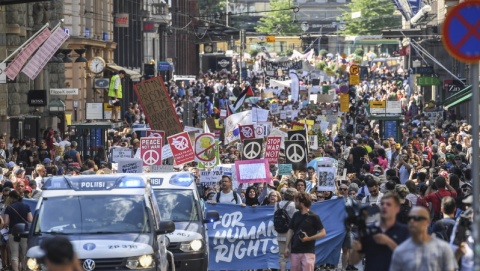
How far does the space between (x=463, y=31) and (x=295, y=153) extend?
18.9m

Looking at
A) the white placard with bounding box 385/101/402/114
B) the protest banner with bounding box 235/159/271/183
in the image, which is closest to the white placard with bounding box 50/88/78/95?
the white placard with bounding box 385/101/402/114

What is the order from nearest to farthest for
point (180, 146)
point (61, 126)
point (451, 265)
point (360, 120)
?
point (451, 265), point (180, 146), point (61, 126), point (360, 120)

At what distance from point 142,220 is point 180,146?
11.7 meters

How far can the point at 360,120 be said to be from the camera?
5153 cm

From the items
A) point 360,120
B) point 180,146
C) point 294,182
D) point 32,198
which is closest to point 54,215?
point 32,198

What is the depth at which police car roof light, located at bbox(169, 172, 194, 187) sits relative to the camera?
66.9 feet

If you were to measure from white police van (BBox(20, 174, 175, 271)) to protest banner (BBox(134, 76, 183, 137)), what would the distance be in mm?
15991

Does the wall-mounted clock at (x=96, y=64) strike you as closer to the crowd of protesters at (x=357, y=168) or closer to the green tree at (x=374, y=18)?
the crowd of protesters at (x=357, y=168)

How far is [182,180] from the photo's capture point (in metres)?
20.4

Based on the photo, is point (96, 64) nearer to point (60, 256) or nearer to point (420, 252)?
point (420, 252)

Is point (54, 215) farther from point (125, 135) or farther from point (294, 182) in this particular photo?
point (125, 135)

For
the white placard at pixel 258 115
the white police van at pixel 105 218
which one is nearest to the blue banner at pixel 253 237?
the white police van at pixel 105 218

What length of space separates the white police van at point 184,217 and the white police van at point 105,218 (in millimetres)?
2168

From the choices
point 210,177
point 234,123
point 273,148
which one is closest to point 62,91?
point 234,123
